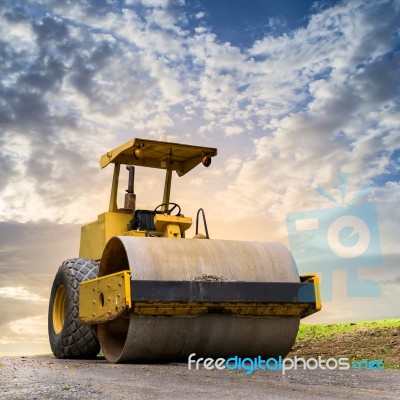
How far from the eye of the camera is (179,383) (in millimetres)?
6168

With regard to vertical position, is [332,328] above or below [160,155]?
below

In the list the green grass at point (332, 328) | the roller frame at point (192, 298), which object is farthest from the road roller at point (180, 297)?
the green grass at point (332, 328)

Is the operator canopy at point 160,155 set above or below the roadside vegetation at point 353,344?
above

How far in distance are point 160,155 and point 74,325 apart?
2.99m

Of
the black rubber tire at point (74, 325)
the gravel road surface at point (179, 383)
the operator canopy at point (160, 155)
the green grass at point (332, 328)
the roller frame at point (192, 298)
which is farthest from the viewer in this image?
the green grass at point (332, 328)

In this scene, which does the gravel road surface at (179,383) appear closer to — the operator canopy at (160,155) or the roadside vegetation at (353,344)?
the roadside vegetation at (353,344)

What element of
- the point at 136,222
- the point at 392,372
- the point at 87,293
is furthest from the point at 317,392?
the point at 136,222

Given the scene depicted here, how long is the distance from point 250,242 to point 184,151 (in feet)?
7.54

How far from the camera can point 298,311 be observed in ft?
27.6

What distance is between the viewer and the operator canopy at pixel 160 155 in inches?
397

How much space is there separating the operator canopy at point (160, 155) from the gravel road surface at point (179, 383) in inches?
139

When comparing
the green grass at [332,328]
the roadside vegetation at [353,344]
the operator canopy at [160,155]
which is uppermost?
the operator canopy at [160,155]

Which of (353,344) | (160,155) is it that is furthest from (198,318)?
(353,344)

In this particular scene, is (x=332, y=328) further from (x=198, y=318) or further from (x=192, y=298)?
(x=192, y=298)
